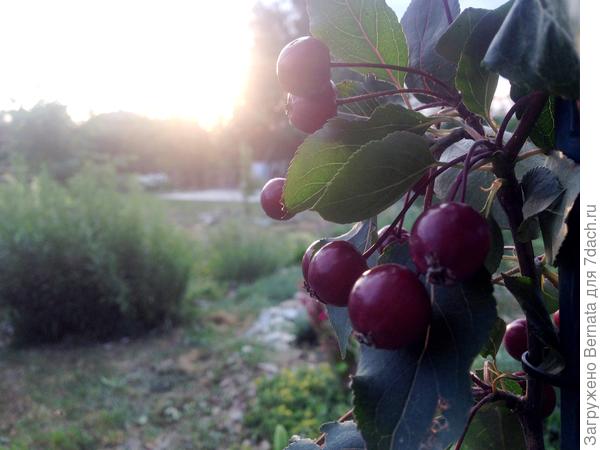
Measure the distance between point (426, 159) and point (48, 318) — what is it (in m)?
4.02

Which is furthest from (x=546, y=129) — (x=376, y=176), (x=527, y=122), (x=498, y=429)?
(x=498, y=429)

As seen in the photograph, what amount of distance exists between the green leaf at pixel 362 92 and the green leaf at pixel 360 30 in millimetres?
42


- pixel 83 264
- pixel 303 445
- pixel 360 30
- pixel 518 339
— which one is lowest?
pixel 83 264

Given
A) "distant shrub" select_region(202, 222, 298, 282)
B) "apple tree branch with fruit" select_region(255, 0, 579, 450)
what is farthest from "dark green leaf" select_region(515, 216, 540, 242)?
"distant shrub" select_region(202, 222, 298, 282)

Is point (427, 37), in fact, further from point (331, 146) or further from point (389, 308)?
point (389, 308)

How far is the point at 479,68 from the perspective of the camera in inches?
17.8

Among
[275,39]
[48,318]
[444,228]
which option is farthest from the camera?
[275,39]

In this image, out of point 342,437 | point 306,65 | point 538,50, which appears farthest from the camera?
point 342,437

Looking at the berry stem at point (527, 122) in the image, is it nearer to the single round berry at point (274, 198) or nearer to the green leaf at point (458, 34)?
the green leaf at point (458, 34)

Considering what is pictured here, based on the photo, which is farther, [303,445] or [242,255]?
Answer: [242,255]

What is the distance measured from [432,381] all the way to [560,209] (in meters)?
0.16

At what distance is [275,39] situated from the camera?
16719 millimetres

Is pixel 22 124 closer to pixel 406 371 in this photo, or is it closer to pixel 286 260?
pixel 286 260

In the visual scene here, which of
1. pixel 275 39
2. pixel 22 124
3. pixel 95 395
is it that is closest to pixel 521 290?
pixel 95 395
